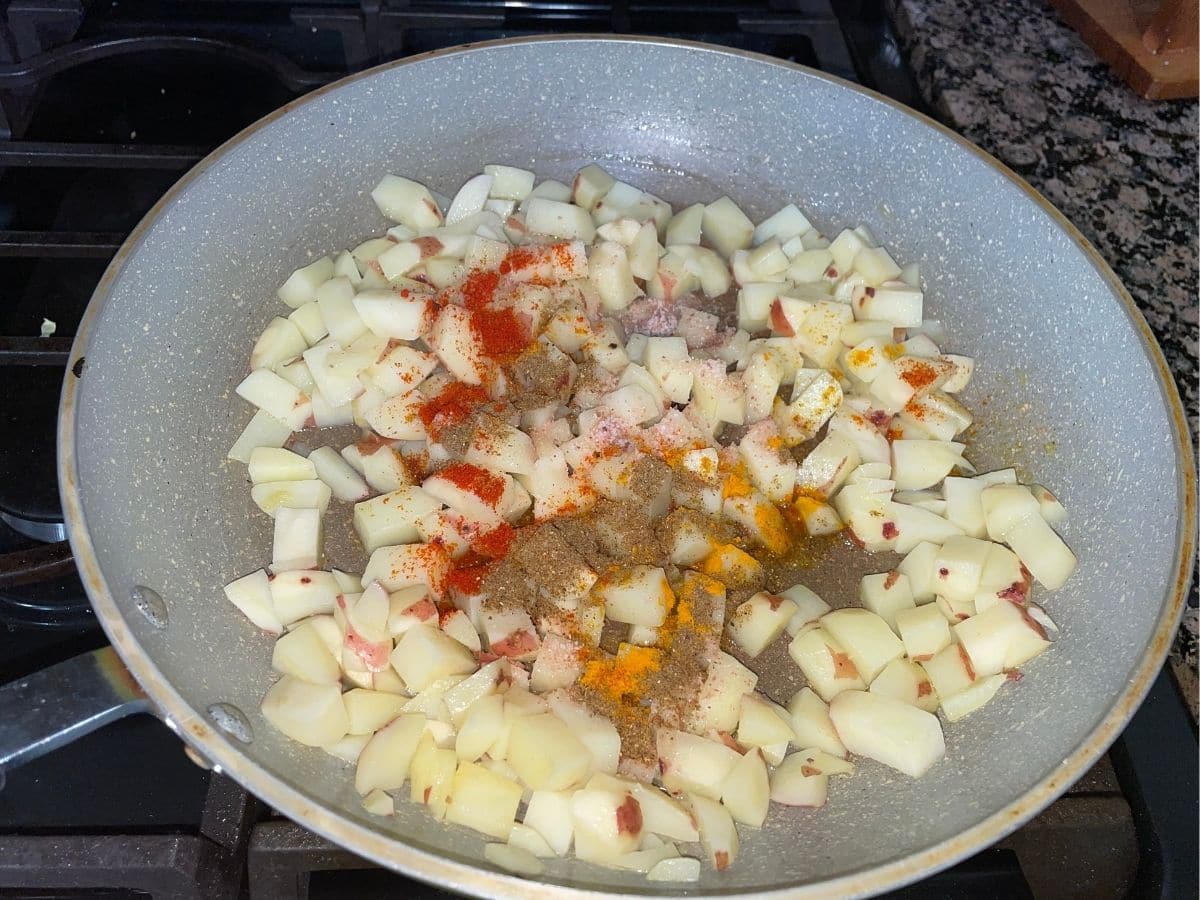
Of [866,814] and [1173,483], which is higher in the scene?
[1173,483]

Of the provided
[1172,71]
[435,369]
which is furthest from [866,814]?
[1172,71]

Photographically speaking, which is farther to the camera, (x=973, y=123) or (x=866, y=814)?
Answer: (x=973, y=123)

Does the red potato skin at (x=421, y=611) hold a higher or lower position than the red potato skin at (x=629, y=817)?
higher

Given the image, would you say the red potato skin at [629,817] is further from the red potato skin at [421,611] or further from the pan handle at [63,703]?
the pan handle at [63,703]

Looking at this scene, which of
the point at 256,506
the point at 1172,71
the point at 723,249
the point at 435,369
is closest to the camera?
the point at 256,506

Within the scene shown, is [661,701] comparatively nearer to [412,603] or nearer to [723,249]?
[412,603]

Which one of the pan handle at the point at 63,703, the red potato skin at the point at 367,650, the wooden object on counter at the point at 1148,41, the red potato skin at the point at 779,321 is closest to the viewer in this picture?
the pan handle at the point at 63,703

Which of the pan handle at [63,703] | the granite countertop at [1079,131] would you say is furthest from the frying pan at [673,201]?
the granite countertop at [1079,131]
